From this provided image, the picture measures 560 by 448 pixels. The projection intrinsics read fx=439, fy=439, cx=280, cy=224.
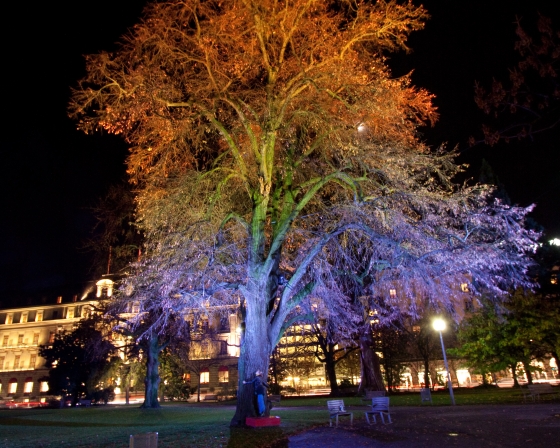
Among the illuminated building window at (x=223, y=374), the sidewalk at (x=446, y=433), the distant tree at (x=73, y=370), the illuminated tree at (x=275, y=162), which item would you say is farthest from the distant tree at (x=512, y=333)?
the illuminated building window at (x=223, y=374)

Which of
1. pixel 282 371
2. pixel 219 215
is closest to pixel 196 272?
pixel 219 215

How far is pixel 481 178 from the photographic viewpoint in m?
39.2

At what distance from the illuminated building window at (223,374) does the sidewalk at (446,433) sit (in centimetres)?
5341

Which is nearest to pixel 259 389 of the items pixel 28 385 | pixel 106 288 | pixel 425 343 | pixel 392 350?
pixel 106 288

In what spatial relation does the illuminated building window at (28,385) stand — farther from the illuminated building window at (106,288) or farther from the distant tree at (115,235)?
the distant tree at (115,235)

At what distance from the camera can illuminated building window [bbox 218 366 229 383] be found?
2557 inches

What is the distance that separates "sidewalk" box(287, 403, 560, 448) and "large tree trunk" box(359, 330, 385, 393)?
1638 cm

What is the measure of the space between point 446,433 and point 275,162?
34.4ft

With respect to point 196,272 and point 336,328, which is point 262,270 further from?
point 336,328

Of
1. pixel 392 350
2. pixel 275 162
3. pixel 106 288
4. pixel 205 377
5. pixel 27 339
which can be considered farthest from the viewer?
pixel 27 339

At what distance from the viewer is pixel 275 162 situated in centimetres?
1677

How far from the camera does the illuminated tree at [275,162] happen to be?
12.8m

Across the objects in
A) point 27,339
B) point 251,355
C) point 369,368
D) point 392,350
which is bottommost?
point 369,368

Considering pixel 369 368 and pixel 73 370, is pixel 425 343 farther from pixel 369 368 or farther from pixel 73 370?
pixel 73 370
